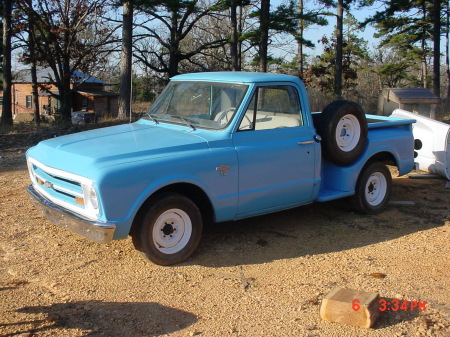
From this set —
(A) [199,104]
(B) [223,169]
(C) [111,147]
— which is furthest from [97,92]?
(B) [223,169]

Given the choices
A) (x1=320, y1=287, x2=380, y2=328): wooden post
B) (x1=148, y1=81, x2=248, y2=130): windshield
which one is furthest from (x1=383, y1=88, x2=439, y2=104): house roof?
(x1=320, y1=287, x2=380, y2=328): wooden post

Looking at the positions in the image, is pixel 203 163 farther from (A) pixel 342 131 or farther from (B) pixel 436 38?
(B) pixel 436 38

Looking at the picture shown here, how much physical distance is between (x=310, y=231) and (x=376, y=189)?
1.34 metres

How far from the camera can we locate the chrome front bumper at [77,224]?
441 cm

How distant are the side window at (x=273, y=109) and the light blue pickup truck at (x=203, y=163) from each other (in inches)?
0.5

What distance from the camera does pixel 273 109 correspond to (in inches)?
228

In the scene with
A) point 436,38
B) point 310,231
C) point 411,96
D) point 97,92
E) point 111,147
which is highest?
point 436,38

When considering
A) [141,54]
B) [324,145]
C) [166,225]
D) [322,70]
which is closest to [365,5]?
[322,70]

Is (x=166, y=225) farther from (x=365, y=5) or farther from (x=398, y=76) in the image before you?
(x=398, y=76)

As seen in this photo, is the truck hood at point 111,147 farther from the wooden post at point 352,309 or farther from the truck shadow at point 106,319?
the wooden post at point 352,309

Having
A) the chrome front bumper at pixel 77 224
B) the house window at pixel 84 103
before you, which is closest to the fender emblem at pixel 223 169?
the chrome front bumper at pixel 77 224

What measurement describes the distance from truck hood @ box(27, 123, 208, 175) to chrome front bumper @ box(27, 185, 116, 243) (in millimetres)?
398

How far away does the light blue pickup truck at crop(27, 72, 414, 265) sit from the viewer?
454cm

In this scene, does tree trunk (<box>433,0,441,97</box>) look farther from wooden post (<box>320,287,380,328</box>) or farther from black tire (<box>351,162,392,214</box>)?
wooden post (<box>320,287,380,328</box>)
